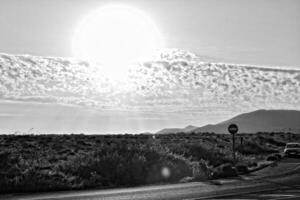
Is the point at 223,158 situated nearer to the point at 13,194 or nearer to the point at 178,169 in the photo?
the point at 178,169

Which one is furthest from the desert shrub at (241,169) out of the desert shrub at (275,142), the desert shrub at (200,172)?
the desert shrub at (275,142)

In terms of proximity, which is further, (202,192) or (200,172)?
(200,172)

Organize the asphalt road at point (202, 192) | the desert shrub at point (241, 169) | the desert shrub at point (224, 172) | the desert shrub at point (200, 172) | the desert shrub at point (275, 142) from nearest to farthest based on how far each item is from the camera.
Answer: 1. the asphalt road at point (202, 192)
2. the desert shrub at point (200, 172)
3. the desert shrub at point (224, 172)
4. the desert shrub at point (241, 169)
5. the desert shrub at point (275, 142)

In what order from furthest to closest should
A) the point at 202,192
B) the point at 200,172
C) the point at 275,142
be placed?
the point at 275,142, the point at 200,172, the point at 202,192

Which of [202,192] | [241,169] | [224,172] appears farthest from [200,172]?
[202,192]

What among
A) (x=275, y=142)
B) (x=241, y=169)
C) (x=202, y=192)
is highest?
(x=275, y=142)

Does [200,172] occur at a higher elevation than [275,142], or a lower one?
lower

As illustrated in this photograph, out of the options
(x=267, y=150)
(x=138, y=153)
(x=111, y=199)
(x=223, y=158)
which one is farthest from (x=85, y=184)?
(x=267, y=150)

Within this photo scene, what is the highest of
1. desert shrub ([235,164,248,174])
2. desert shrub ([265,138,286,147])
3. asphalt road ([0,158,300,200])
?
desert shrub ([265,138,286,147])

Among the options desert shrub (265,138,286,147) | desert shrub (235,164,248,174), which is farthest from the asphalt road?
desert shrub (265,138,286,147)

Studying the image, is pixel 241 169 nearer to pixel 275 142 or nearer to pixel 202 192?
pixel 202 192

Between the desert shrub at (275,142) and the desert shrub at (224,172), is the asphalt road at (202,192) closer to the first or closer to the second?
the desert shrub at (224,172)

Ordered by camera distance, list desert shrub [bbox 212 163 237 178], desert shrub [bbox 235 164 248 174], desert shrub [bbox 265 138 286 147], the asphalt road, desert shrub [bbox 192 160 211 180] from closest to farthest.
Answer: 1. the asphalt road
2. desert shrub [bbox 192 160 211 180]
3. desert shrub [bbox 212 163 237 178]
4. desert shrub [bbox 235 164 248 174]
5. desert shrub [bbox 265 138 286 147]

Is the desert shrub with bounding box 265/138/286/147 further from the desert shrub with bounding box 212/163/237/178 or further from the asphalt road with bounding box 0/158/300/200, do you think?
the asphalt road with bounding box 0/158/300/200
